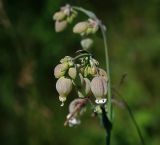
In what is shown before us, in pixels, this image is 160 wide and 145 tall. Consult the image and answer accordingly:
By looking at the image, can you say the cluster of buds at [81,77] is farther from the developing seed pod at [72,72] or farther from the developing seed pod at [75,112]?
the developing seed pod at [75,112]

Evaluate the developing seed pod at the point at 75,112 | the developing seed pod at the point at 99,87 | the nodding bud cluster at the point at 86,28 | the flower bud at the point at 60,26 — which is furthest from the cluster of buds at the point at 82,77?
the flower bud at the point at 60,26

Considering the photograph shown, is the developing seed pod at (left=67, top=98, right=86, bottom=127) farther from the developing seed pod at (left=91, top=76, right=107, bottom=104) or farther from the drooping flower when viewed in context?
the developing seed pod at (left=91, top=76, right=107, bottom=104)

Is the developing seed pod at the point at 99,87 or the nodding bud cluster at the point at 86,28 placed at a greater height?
the nodding bud cluster at the point at 86,28

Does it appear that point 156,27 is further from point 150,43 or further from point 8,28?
point 8,28

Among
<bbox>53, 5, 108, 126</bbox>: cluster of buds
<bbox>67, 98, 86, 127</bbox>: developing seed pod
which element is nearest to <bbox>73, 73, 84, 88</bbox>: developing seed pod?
<bbox>53, 5, 108, 126</bbox>: cluster of buds

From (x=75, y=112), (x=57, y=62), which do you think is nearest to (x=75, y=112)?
(x=75, y=112)

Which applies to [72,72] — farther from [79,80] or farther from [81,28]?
[81,28]

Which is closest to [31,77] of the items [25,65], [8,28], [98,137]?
[25,65]
